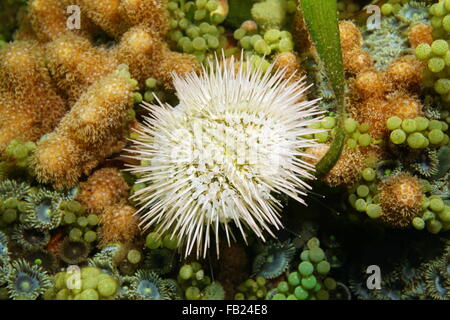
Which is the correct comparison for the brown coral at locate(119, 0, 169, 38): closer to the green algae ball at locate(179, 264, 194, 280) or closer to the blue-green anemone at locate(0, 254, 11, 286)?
the green algae ball at locate(179, 264, 194, 280)

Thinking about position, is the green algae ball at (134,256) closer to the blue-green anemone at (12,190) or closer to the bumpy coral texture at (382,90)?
the blue-green anemone at (12,190)

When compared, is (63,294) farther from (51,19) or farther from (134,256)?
(51,19)

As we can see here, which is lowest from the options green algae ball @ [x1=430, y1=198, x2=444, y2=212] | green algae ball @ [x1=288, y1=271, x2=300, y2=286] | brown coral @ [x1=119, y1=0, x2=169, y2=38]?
green algae ball @ [x1=288, y1=271, x2=300, y2=286]

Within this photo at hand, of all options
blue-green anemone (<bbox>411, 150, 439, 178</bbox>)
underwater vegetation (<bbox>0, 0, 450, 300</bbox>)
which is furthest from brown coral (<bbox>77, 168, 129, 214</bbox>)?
blue-green anemone (<bbox>411, 150, 439, 178</bbox>)

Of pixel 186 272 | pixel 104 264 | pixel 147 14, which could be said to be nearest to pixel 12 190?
pixel 104 264

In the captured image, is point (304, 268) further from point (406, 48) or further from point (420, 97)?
point (406, 48)

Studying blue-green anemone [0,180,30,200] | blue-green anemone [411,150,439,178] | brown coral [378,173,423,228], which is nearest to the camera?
brown coral [378,173,423,228]
